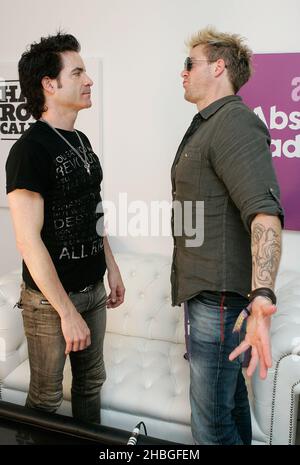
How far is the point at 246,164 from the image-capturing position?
1290 millimetres

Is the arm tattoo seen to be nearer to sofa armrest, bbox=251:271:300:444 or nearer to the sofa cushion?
sofa armrest, bbox=251:271:300:444

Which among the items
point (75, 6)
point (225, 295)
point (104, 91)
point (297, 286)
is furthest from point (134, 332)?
point (75, 6)

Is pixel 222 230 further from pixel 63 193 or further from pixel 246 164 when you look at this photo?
pixel 63 193

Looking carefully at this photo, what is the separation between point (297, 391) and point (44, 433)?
1056mm

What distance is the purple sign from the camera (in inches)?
100.0

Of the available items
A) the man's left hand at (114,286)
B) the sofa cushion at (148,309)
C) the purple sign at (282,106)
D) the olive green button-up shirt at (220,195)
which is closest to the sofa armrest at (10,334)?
the sofa cushion at (148,309)

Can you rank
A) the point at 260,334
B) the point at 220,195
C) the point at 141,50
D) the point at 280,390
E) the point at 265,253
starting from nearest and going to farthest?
the point at 260,334 < the point at 265,253 < the point at 220,195 < the point at 280,390 < the point at 141,50

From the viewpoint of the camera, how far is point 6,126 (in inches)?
131

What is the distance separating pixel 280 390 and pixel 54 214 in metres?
1.22

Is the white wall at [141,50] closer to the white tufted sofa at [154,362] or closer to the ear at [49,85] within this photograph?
the white tufted sofa at [154,362]

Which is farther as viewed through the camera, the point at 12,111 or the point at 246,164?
the point at 12,111

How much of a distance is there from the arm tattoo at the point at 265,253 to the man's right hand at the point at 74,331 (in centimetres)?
69

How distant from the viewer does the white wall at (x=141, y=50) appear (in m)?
2.62

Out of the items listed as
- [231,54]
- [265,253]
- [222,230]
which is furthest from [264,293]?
[231,54]
